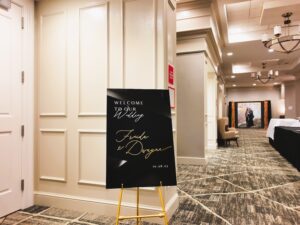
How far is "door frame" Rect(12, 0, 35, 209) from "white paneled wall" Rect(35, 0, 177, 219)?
0.09m

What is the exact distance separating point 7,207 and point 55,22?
2346 mm

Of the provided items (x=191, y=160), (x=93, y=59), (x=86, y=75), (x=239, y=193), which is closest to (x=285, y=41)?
(x=191, y=160)

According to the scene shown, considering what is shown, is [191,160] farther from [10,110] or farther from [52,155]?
[10,110]

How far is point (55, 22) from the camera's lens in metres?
3.04

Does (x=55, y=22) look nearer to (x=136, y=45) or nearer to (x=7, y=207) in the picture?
(x=136, y=45)

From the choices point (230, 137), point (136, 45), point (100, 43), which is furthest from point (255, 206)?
point (230, 137)

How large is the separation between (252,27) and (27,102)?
667cm

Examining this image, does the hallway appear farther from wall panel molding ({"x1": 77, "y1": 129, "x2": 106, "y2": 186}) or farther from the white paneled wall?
wall panel molding ({"x1": 77, "y1": 129, "x2": 106, "y2": 186})

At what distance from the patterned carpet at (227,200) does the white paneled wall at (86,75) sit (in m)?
0.24

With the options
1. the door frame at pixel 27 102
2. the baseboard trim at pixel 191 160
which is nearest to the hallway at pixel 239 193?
the baseboard trim at pixel 191 160

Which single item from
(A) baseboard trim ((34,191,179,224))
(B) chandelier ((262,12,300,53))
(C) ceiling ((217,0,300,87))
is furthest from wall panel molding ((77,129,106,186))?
(B) chandelier ((262,12,300,53))

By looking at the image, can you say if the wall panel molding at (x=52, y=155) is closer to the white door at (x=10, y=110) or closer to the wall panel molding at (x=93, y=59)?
the white door at (x=10, y=110)

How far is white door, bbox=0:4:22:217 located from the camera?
270 cm

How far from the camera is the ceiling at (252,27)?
5105mm
